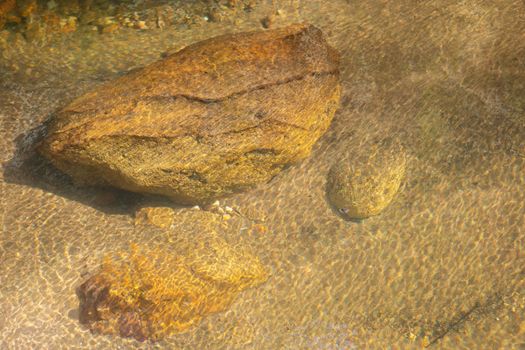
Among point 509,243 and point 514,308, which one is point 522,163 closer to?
point 509,243

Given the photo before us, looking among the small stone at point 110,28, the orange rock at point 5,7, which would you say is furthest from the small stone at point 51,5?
the small stone at point 110,28

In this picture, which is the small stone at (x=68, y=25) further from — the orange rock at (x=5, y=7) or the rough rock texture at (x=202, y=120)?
the rough rock texture at (x=202, y=120)

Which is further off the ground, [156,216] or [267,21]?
[267,21]

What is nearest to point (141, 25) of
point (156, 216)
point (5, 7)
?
point (5, 7)

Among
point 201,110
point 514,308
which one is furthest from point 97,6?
point 514,308

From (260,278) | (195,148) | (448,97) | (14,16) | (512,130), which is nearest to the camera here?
(195,148)

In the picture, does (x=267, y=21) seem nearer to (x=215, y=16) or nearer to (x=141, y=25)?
(x=215, y=16)
